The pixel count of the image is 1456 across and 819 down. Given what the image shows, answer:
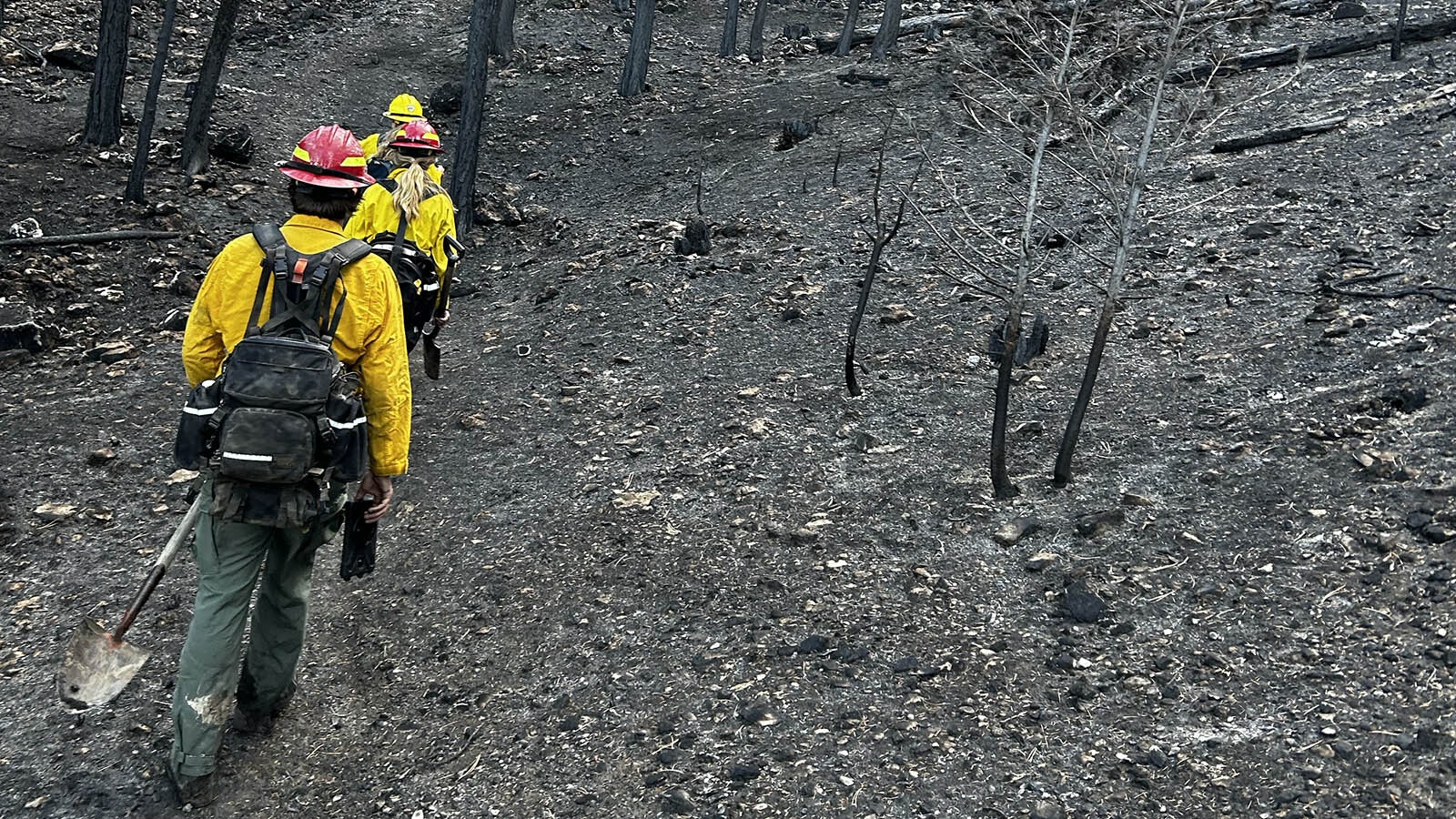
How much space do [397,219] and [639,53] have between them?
1369 cm

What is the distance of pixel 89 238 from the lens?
36.5ft

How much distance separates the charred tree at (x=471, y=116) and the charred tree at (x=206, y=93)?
2620mm

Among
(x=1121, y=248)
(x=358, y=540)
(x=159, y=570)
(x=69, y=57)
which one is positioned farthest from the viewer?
(x=69, y=57)

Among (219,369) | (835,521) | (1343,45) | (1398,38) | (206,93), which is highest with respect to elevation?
(1398,38)

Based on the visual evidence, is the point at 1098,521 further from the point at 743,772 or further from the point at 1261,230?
the point at 1261,230

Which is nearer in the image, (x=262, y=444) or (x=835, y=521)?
(x=262, y=444)

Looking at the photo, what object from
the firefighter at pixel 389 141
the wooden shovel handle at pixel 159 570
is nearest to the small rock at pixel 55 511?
the firefighter at pixel 389 141

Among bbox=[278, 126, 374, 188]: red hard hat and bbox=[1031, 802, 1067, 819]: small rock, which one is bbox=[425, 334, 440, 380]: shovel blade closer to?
bbox=[278, 126, 374, 188]: red hard hat

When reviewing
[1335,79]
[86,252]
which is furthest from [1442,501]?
[86,252]

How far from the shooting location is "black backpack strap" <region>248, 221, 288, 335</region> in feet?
13.3

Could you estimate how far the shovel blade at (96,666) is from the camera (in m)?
4.24

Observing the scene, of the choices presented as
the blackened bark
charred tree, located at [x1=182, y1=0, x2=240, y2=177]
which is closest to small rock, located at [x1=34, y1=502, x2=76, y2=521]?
charred tree, located at [x1=182, y1=0, x2=240, y2=177]

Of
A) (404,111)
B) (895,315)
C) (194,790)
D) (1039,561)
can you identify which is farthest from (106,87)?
(1039,561)

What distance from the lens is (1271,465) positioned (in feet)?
20.4
